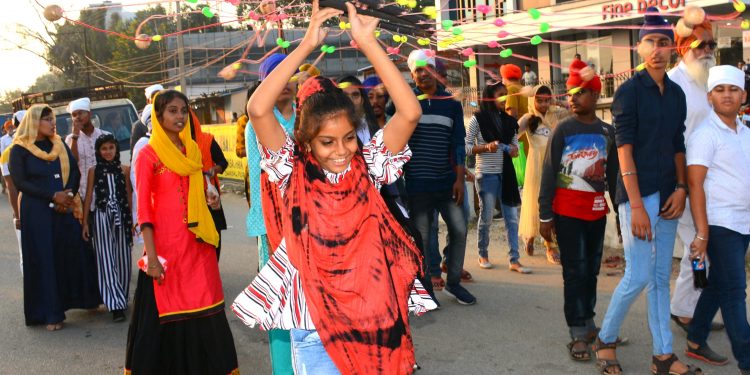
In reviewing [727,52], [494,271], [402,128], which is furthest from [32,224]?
[727,52]

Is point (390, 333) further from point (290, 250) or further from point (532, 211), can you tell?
point (532, 211)

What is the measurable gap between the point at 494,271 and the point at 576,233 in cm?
268

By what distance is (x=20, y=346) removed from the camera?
6.20 meters

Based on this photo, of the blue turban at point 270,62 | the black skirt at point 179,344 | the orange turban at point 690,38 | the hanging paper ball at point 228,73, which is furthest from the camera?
the black skirt at point 179,344

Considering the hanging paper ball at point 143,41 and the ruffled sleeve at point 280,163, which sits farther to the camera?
the hanging paper ball at point 143,41

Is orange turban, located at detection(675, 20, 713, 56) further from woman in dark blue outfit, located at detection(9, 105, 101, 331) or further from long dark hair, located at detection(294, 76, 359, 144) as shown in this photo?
woman in dark blue outfit, located at detection(9, 105, 101, 331)

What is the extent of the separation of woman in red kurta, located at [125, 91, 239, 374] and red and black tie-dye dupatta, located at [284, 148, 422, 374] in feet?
6.45

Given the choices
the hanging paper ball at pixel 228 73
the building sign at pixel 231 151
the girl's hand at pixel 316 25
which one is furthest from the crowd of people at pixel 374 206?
the building sign at pixel 231 151

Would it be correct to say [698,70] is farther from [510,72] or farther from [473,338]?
[473,338]

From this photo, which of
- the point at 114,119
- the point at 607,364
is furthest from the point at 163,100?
the point at 114,119

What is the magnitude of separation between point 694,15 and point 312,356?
6.53 ft

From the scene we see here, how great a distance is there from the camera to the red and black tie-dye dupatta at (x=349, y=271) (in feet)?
9.84

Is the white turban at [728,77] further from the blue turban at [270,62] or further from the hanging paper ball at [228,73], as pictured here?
the hanging paper ball at [228,73]

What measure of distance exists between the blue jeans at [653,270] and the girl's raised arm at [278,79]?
2.35 metres
